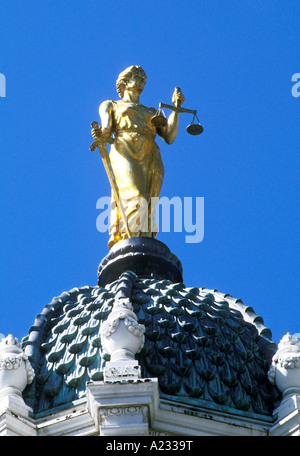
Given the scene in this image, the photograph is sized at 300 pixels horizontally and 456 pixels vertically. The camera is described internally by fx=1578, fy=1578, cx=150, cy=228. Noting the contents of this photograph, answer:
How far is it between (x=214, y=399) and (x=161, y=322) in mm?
2467

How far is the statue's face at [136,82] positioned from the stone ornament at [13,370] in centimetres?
1008

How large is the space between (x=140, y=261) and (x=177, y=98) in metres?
4.79

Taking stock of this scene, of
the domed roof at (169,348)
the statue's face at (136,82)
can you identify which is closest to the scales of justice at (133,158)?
the statue's face at (136,82)

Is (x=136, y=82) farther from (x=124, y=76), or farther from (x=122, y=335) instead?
(x=122, y=335)

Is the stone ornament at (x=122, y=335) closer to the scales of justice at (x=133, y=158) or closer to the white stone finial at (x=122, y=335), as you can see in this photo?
the white stone finial at (x=122, y=335)

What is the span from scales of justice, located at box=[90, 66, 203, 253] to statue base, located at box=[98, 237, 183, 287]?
74 centimetres

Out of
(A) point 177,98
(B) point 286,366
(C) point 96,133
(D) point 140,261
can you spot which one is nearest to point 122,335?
(B) point 286,366

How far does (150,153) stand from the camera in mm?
39719

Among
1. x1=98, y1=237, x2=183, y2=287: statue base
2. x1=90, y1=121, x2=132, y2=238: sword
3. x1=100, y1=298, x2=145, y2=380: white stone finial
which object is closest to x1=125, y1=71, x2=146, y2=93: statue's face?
x1=90, y1=121, x2=132, y2=238: sword

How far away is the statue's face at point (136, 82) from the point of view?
4072 centimetres

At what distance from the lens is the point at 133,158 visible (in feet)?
129

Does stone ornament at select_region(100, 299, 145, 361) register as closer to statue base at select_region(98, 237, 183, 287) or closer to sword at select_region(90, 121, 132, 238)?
statue base at select_region(98, 237, 183, 287)

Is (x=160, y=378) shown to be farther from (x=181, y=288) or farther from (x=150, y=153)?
(x=150, y=153)
